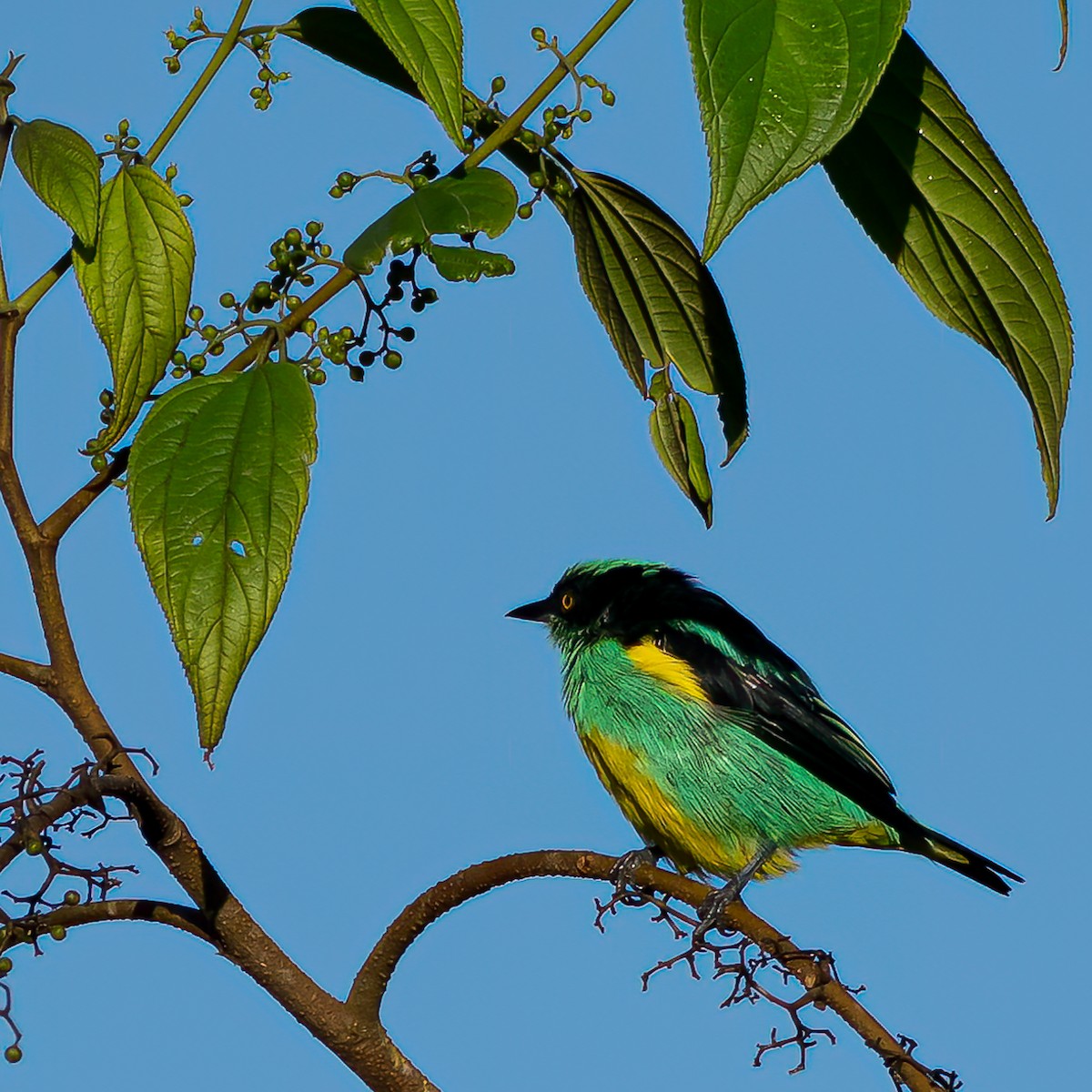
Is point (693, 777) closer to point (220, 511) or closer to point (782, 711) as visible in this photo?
point (782, 711)

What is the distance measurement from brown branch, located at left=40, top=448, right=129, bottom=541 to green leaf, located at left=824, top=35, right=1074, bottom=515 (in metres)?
1.04

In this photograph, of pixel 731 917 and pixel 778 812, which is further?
pixel 778 812

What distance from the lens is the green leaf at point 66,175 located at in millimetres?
1943

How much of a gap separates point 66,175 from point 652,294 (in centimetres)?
88

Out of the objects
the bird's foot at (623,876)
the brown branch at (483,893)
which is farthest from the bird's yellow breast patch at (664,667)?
the brown branch at (483,893)

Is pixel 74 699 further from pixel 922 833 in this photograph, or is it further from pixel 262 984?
pixel 922 833

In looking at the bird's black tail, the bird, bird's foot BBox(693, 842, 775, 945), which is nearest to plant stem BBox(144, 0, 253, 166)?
bird's foot BBox(693, 842, 775, 945)

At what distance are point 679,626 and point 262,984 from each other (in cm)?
193

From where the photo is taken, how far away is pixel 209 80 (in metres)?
2.03

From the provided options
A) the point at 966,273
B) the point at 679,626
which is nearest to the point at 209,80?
the point at 966,273

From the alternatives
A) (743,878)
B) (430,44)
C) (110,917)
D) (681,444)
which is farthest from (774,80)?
(743,878)

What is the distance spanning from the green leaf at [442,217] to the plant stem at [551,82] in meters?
0.03

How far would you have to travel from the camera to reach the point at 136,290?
78.5 inches

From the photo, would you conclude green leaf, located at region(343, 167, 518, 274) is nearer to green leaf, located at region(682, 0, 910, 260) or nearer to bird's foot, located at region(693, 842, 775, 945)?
green leaf, located at region(682, 0, 910, 260)
